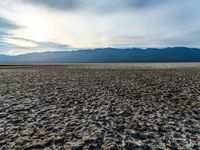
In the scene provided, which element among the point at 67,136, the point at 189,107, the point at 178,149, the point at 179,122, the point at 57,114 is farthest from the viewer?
the point at 189,107

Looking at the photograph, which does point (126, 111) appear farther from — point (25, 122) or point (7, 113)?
point (7, 113)

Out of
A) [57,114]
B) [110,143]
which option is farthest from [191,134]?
[57,114]

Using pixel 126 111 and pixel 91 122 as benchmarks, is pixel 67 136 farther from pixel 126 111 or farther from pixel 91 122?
pixel 126 111

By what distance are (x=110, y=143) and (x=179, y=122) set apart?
378 cm

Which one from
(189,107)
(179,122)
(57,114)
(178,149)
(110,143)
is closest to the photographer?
(178,149)

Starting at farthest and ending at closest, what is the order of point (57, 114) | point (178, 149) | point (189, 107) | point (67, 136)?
1. point (189, 107)
2. point (57, 114)
3. point (67, 136)
4. point (178, 149)

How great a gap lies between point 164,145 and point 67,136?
316 centimetres

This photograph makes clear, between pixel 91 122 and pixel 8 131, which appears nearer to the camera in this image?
pixel 8 131

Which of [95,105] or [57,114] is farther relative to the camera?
[95,105]

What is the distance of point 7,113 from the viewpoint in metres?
11.2

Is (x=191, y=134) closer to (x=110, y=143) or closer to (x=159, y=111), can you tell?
(x=110, y=143)

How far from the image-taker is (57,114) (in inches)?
435

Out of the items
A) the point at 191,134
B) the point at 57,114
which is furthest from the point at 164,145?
the point at 57,114

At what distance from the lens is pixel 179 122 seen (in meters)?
9.59
